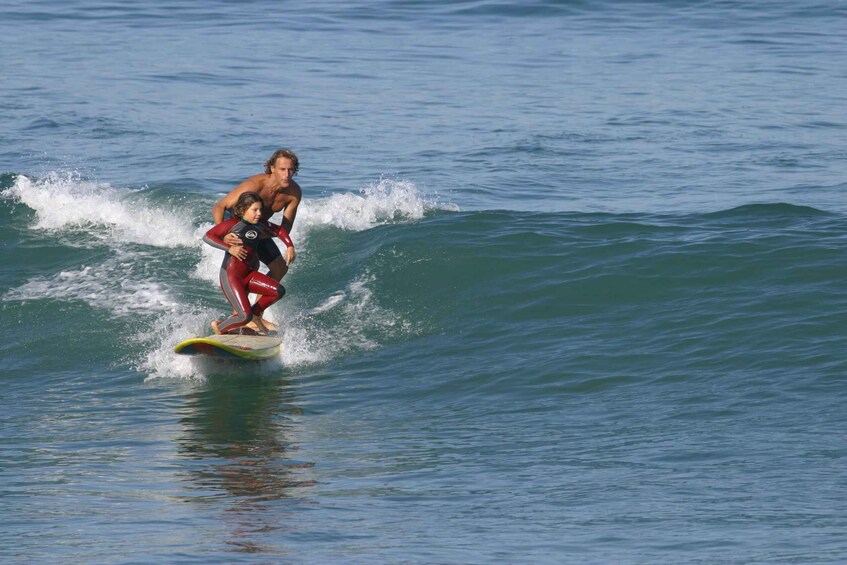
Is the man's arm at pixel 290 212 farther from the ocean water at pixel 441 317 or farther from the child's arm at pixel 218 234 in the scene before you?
the ocean water at pixel 441 317

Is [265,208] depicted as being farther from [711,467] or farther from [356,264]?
[711,467]

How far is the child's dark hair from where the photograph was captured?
1117 cm

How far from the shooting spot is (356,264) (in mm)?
14578

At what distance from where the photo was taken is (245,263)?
11414 mm

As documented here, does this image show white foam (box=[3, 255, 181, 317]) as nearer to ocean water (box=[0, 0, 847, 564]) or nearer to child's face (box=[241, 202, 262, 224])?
ocean water (box=[0, 0, 847, 564])

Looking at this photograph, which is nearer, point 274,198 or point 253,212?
point 253,212

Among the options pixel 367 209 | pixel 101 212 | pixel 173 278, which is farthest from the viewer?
pixel 101 212

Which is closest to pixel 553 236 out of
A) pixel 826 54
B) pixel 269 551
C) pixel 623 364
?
pixel 623 364

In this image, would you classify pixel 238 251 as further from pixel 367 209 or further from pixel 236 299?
pixel 367 209

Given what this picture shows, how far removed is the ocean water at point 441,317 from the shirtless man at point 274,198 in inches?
34.9

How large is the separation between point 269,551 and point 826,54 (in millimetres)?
24012

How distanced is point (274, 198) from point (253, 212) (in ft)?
1.88

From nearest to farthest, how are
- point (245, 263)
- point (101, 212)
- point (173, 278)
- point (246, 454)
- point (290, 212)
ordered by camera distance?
Result: point (246, 454)
point (245, 263)
point (290, 212)
point (173, 278)
point (101, 212)

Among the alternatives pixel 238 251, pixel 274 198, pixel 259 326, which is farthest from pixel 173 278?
pixel 238 251
